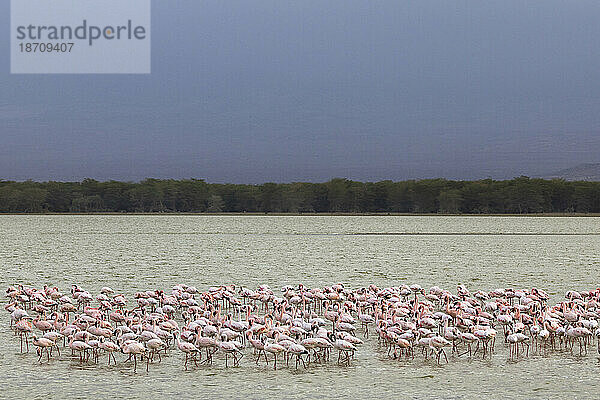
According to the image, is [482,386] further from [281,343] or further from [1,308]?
[1,308]

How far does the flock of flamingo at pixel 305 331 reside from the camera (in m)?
8.04

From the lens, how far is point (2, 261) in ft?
67.5

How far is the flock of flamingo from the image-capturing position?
8.04 metres

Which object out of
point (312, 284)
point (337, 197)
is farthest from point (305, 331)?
point (337, 197)

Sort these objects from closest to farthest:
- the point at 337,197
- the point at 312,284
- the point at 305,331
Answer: the point at 305,331 < the point at 312,284 < the point at 337,197

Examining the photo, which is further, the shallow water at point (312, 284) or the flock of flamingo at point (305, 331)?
the flock of flamingo at point (305, 331)

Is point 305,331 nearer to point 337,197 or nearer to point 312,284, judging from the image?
point 312,284

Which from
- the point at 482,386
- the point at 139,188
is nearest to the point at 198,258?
the point at 482,386

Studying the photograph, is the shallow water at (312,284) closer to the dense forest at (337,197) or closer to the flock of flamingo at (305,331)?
the flock of flamingo at (305,331)

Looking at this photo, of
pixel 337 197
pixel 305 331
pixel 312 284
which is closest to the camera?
pixel 305 331

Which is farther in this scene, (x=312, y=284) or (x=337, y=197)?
(x=337, y=197)

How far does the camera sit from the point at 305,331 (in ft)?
27.9

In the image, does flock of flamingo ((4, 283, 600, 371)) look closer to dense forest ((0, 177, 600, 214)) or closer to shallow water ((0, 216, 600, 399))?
shallow water ((0, 216, 600, 399))

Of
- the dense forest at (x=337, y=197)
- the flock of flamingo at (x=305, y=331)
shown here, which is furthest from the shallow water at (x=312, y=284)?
the dense forest at (x=337, y=197)
